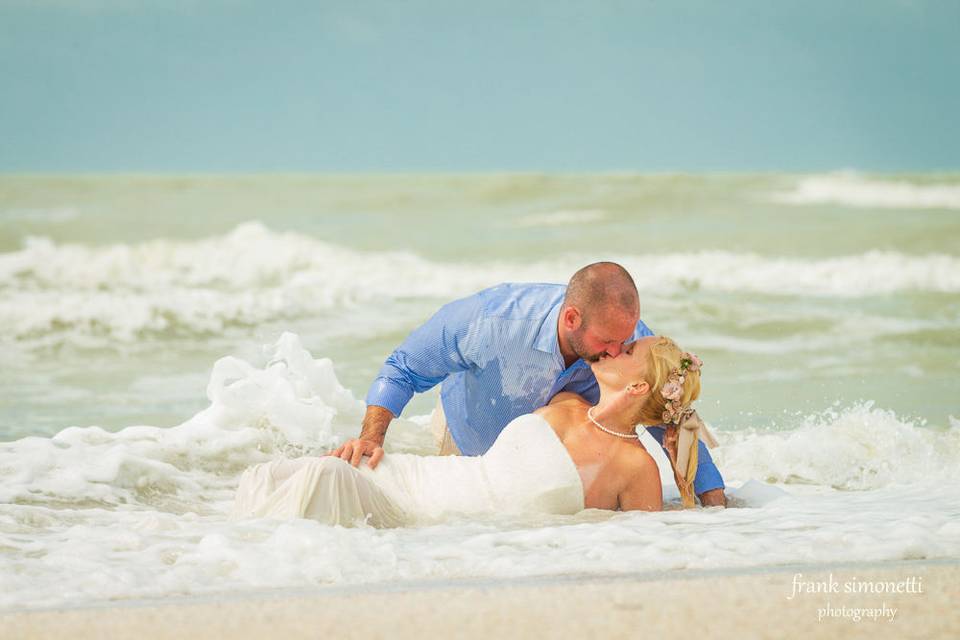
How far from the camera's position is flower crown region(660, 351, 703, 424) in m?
3.26

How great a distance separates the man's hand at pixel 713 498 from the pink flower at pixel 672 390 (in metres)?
0.52

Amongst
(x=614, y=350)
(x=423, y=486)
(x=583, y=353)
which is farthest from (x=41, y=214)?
(x=614, y=350)

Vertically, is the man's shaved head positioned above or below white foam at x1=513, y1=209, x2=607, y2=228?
below

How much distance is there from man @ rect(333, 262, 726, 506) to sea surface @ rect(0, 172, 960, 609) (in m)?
0.49

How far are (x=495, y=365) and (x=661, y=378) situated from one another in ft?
2.19

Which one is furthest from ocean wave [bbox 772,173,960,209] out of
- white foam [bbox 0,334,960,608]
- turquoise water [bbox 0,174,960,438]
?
white foam [bbox 0,334,960,608]

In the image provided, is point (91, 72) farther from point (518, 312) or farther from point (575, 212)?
point (518, 312)

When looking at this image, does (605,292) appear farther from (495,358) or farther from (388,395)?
(388,395)

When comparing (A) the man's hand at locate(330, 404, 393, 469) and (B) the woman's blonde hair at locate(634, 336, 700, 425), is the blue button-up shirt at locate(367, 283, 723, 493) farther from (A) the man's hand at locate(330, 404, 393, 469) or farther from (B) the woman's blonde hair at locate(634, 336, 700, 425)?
(B) the woman's blonde hair at locate(634, 336, 700, 425)

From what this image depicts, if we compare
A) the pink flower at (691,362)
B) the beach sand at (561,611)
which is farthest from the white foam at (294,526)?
the pink flower at (691,362)

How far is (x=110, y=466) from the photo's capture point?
391 centimetres

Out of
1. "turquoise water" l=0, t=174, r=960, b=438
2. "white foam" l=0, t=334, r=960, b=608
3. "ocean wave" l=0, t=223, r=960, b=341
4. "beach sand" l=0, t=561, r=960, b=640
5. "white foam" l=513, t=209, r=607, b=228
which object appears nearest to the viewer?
"beach sand" l=0, t=561, r=960, b=640

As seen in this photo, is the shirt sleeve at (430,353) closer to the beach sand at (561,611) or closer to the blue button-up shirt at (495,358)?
the blue button-up shirt at (495,358)

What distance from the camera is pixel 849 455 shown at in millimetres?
4742
